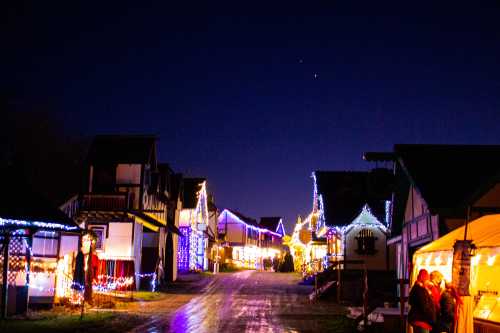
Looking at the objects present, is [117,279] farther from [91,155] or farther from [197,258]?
[197,258]

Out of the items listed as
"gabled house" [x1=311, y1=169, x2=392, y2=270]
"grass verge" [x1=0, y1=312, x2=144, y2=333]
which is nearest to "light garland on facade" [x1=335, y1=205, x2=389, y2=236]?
"gabled house" [x1=311, y1=169, x2=392, y2=270]

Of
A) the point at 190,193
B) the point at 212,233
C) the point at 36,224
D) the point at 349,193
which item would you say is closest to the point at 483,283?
the point at 36,224

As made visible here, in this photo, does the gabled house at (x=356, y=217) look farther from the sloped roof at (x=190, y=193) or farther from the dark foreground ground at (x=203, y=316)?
the sloped roof at (x=190, y=193)

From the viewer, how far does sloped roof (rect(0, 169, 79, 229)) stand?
1670 cm

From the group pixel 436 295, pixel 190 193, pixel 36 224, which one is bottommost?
pixel 436 295

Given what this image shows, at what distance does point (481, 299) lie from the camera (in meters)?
11.7

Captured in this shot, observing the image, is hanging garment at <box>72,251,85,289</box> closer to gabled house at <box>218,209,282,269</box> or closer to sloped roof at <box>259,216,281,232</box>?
gabled house at <box>218,209,282,269</box>

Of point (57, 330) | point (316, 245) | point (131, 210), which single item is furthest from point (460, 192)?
point (316, 245)

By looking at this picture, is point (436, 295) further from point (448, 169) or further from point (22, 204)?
point (22, 204)

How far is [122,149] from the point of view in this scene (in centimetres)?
3309

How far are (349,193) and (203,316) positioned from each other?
72.4 ft

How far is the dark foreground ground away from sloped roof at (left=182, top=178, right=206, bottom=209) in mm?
20066

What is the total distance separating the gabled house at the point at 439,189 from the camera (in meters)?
17.4

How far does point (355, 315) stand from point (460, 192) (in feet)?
17.3
